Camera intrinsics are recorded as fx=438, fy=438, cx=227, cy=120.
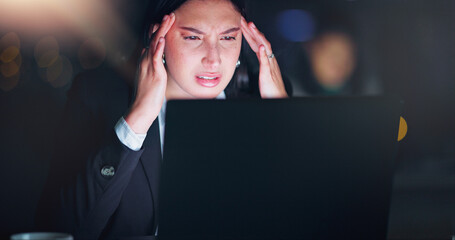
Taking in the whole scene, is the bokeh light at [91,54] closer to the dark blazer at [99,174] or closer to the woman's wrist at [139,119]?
the dark blazer at [99,174]

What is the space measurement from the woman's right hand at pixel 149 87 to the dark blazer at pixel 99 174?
0.32ft

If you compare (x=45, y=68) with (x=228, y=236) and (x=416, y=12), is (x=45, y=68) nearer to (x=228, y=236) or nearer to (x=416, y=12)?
(x=228, y=236)

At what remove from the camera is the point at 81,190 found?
151cm

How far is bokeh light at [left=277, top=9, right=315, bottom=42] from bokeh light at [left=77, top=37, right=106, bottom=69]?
2.01m

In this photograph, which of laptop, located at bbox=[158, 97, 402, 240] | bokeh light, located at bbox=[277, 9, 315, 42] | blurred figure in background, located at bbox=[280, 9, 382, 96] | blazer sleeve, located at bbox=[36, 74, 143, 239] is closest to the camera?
laptop, located at bbox=[158, 97, 402, 240]

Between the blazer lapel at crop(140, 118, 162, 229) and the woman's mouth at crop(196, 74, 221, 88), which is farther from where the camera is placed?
the woman's mouth at crop(196, 74, 221, 88)

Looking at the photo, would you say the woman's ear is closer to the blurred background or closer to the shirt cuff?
the blurred background

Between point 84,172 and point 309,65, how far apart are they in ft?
11.1

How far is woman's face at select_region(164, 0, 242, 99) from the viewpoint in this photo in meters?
1.79

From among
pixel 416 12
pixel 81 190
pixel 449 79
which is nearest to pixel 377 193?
pixel 81 190

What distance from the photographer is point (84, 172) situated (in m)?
1.48

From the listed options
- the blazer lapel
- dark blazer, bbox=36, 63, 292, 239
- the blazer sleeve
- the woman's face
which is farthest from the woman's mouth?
the blazer sleeve

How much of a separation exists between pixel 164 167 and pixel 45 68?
84.4 inches

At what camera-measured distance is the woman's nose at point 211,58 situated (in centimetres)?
179
